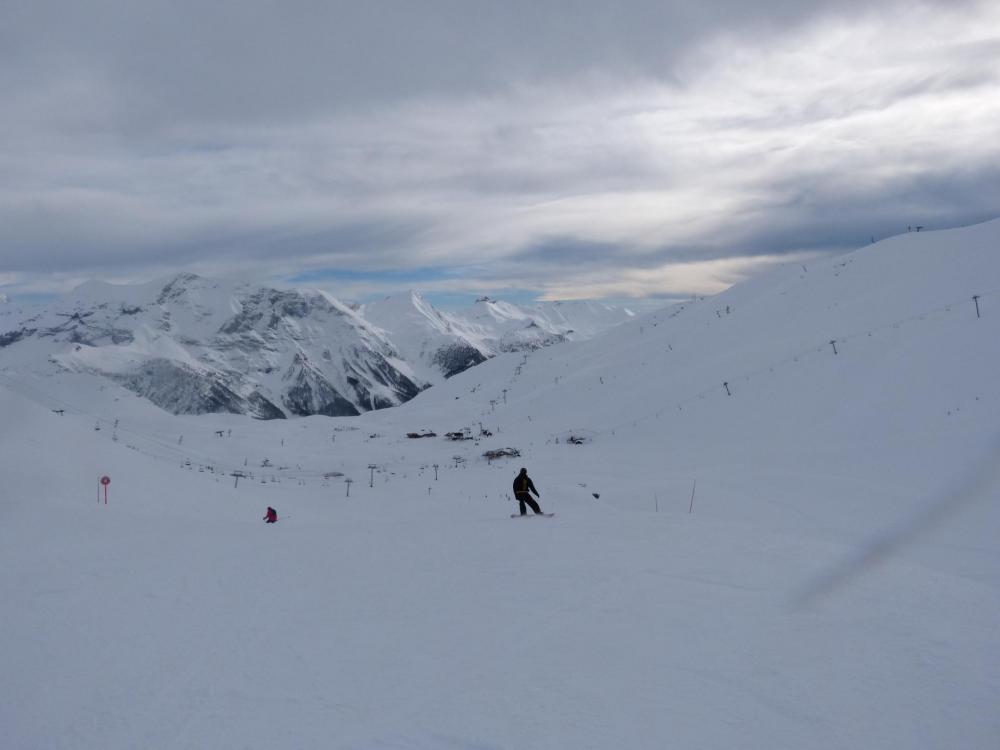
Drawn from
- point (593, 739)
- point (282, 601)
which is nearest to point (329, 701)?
point (593, 739)

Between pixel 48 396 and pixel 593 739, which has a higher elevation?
pixel 48 396

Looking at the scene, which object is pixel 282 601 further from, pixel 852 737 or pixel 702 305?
pixel 702 305

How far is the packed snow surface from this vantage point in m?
5.35

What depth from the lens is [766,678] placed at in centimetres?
571

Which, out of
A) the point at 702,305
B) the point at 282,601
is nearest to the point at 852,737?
the point at 282,601

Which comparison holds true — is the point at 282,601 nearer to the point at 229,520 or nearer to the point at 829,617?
the point at 829,617

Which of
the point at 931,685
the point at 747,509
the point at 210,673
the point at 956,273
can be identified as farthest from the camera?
the point at 956,273

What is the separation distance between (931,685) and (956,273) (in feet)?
111

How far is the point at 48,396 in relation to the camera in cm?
4400

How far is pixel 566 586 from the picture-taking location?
870 cm

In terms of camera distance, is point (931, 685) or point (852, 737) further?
point (931, 685)

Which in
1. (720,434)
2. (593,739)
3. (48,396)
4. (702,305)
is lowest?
(593,739)

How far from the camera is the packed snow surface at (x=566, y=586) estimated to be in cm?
535

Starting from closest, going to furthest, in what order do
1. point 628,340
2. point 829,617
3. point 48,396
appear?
point 829,617, point 48,396, point 628,340
